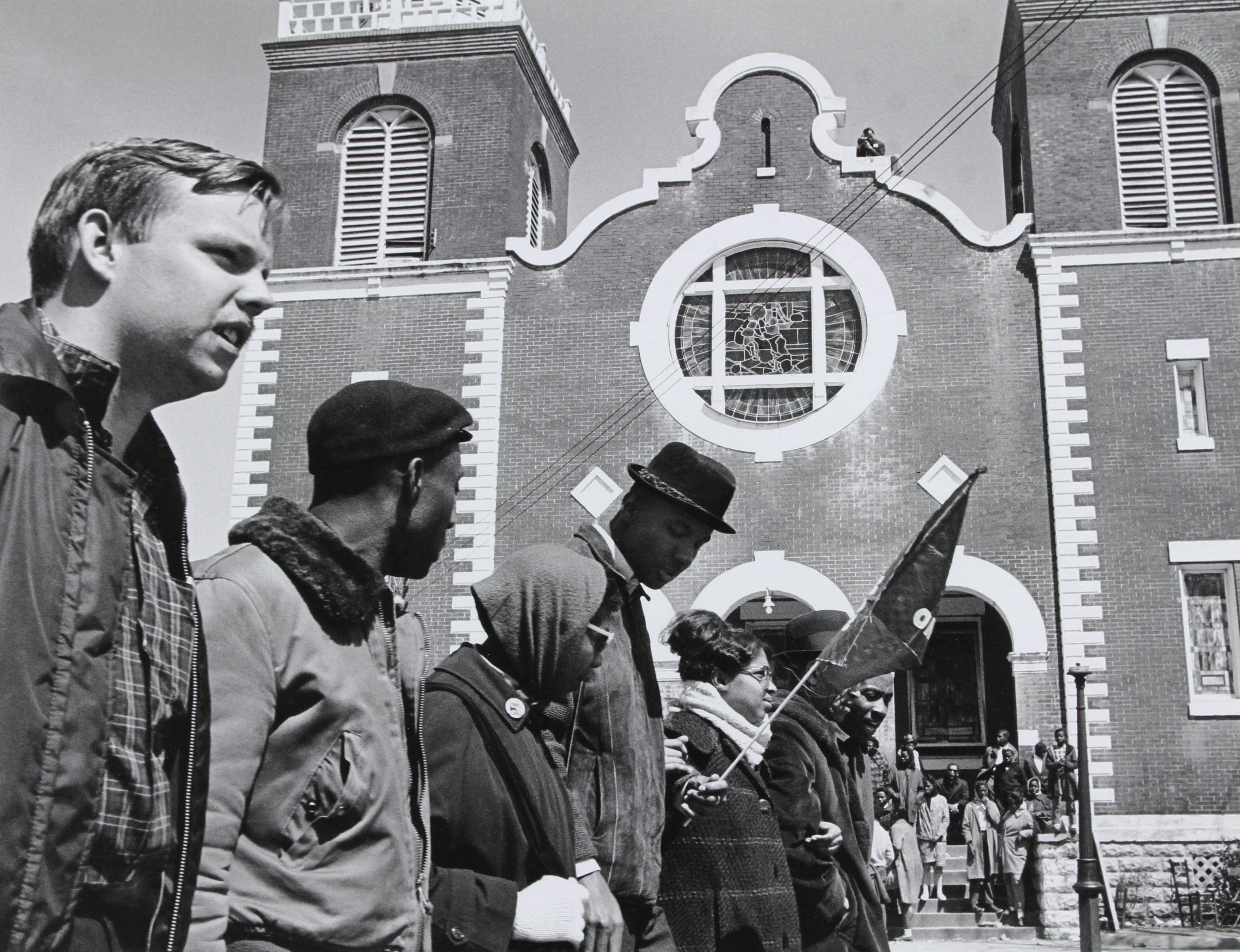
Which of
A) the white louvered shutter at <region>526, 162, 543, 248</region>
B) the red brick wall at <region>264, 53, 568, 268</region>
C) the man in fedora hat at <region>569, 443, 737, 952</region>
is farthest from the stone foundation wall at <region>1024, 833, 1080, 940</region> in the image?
the man in fedora hat at <region>569, 443, 737, 952</region>

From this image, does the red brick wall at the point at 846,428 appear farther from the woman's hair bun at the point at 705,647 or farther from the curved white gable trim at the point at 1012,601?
the woman's hair bun at the point at 705,647

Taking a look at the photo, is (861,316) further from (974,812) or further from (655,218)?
(974,812)

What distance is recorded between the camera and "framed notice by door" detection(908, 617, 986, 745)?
22625 millimetres

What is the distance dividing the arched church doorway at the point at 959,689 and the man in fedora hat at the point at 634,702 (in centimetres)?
1813

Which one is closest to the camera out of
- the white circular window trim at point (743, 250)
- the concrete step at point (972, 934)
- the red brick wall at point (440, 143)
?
the concrete step at point (972, 934)

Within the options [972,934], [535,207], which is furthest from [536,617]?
[535,207]

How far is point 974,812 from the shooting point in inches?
656

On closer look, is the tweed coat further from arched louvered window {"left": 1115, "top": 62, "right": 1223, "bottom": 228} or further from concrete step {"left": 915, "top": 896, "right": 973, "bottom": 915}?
arched louvered window {"left": 1115, "top": 62, "right": 1223, "bottom": 228}

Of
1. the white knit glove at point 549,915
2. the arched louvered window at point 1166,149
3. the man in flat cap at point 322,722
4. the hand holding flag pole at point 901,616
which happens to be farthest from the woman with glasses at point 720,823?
the arched louvered window at point 1166,149

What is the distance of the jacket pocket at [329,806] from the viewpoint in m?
2.29

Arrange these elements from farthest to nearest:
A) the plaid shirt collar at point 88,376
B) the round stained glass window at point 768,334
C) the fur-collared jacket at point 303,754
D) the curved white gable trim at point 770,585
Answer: the round stained glass window at point 768,334, the curved white gable trim at point 770,585, the fur-collared jacket at point 303,754, the plaid shirt collar at point 88,376

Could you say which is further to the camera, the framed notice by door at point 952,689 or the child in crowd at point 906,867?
the framed notice by door at point 952,689

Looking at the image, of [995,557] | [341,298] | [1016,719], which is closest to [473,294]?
[341,298]

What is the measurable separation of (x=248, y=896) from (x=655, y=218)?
18.5 meters
